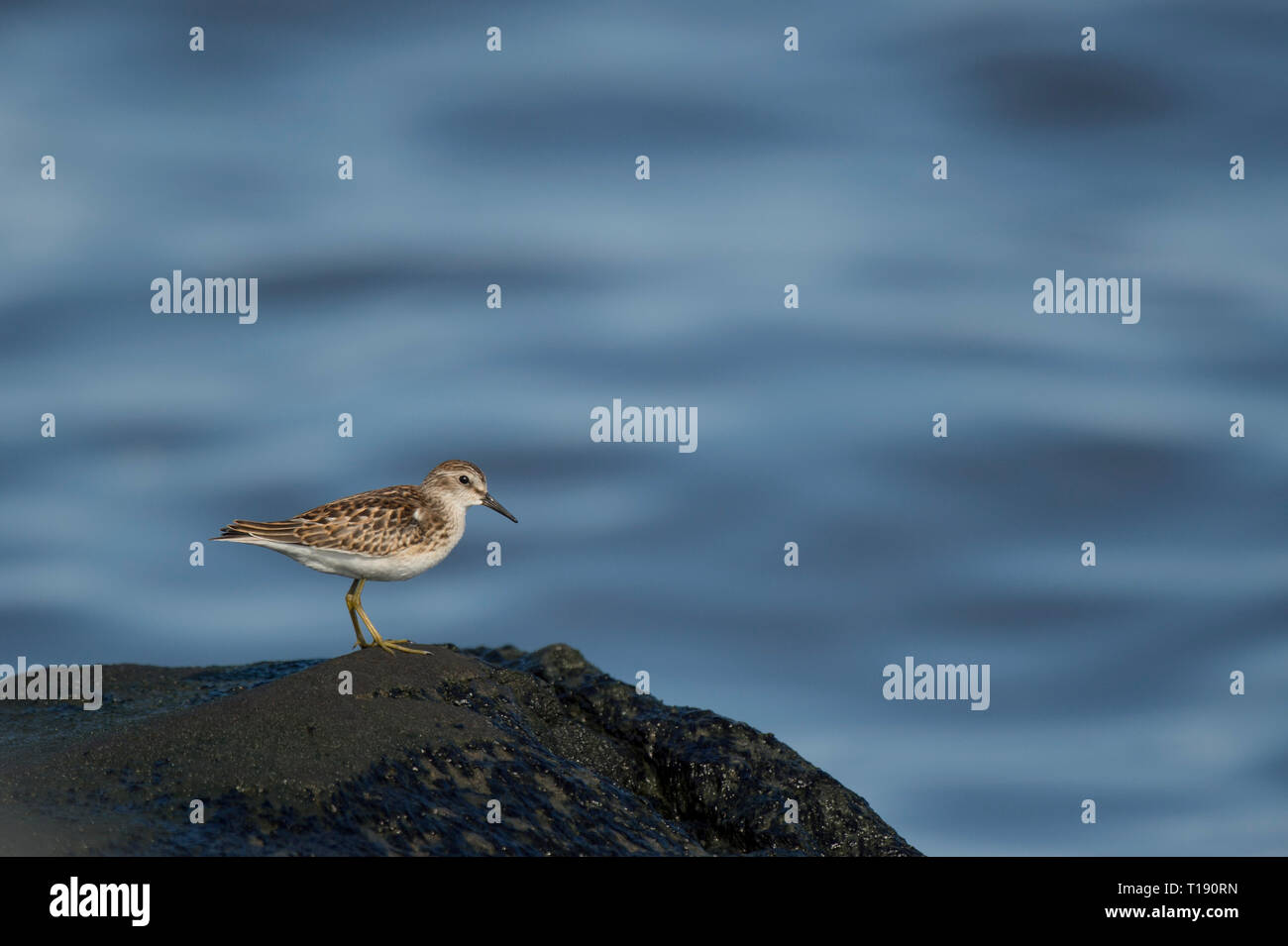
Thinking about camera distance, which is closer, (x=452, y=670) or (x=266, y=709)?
(x=266, y=709)

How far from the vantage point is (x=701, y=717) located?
9000mm

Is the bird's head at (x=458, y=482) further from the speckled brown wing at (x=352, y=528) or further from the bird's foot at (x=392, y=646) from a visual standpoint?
the bird's foot at (x=392, y=646)

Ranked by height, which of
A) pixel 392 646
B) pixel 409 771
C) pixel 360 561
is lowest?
pixel 409 771

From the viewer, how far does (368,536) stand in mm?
9539

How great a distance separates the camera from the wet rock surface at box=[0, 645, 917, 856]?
6.50 m

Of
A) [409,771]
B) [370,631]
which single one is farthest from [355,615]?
[409,771]

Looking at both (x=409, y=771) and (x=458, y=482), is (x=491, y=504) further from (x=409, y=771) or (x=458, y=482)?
(x=409, y=771)

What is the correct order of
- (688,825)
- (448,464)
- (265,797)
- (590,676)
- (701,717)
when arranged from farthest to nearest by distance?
(448,464)
(590,676)
(701,717)
(688,825)
(265,797)

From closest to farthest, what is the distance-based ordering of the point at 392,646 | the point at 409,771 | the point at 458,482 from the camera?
1. the point at 409,771
2. the point at 392,646
3. the point at 458,482

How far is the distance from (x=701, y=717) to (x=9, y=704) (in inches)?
176

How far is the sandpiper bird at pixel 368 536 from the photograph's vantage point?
9.48 m

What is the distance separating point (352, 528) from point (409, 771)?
9.24ft
